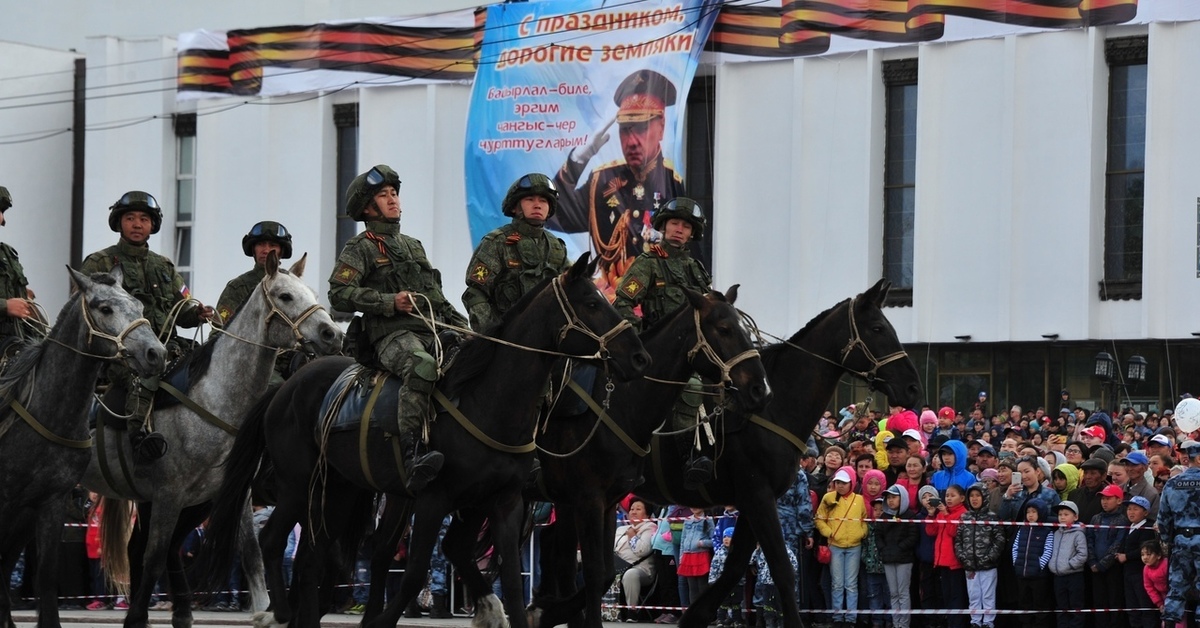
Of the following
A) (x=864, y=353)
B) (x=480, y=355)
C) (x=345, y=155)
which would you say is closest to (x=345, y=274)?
(x=480, y=355)

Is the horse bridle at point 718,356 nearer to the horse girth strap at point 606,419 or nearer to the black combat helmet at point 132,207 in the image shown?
the horse girth strap at point 606,419

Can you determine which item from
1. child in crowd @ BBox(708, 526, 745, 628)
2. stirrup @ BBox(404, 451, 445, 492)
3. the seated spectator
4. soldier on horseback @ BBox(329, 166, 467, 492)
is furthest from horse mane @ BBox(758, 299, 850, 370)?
the seated spectator

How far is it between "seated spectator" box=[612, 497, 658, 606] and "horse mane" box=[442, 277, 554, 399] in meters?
7.99

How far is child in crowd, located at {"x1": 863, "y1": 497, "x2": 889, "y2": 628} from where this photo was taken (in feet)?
58.7

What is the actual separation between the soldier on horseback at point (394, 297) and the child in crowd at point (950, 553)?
655cm

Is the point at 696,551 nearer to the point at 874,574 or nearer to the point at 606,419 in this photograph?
the point at 874,574

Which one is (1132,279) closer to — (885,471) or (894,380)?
(885,471)

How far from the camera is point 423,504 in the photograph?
11547mm

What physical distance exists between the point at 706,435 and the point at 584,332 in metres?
2.68

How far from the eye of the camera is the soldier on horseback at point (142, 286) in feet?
47.3

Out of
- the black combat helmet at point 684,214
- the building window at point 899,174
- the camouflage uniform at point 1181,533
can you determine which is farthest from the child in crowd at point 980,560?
the building window at point 899,174

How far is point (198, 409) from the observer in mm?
14312

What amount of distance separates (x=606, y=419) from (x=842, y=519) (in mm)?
5804

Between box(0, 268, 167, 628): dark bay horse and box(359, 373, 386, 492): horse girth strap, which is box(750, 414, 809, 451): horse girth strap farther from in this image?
box(0, 268, 167, 628): dark bay horse
